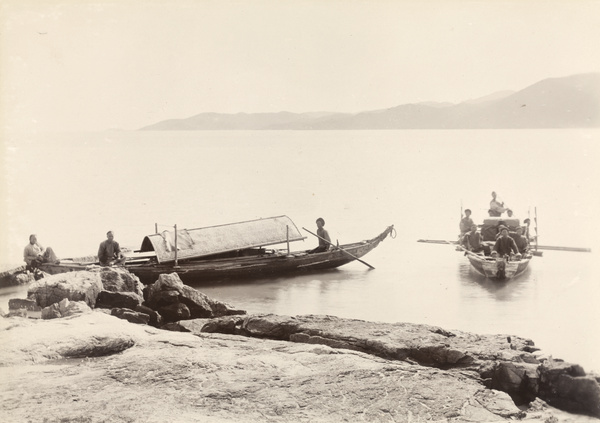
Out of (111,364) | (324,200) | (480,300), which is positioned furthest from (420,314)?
(324,200)

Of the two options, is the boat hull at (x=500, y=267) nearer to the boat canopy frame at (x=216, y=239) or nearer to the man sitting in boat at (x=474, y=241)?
the man sitting in boat at (x=474, y=241)

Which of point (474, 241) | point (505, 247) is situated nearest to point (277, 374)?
point (505, 247)

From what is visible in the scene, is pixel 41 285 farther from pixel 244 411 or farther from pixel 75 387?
pixel 244 411

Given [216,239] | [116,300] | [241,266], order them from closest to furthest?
[116,300]
[241,266]
[216,239]

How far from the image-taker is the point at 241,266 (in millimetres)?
19875

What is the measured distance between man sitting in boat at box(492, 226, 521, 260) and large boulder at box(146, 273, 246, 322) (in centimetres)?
877

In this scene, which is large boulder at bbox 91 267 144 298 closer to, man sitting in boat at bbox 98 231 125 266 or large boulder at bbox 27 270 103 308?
large boulder at bbox 27 270 103 308

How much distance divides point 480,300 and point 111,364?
12.3 m

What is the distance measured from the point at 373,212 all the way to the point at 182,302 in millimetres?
25153

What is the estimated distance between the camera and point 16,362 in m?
9.27

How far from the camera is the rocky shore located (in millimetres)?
7758

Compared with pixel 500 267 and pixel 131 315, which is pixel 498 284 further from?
pixel 131 315

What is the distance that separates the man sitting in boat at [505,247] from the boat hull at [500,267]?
0.27 m

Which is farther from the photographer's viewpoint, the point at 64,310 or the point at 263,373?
the point at 64,310
